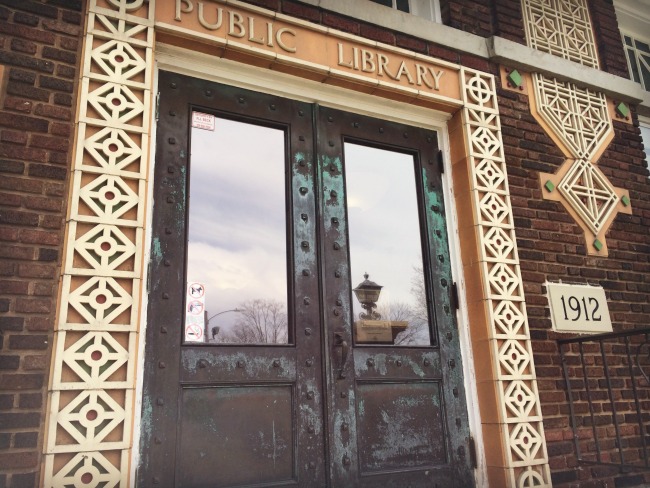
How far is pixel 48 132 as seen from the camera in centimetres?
282

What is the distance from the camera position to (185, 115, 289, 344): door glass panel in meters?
3.21

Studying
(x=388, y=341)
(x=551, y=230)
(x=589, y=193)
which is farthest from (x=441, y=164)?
(x=388, y=341)

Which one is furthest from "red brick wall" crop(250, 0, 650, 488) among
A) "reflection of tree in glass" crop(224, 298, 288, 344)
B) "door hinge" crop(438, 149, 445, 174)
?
"reflection of tree in glass" crop(224, 298, 288, 344)

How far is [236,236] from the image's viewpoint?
3.43 meters

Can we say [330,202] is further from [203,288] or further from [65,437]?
[65,437]

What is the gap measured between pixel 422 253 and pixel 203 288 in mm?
1580

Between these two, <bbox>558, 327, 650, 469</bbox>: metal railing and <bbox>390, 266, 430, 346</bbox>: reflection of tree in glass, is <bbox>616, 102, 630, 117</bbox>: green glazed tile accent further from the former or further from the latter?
<bbox>390, 266, 430, 346</bbox>: reflection of tree in glass

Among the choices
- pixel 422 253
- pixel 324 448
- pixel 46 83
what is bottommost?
pixel 324 448

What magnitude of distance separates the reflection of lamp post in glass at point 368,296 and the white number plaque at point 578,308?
4.28ft

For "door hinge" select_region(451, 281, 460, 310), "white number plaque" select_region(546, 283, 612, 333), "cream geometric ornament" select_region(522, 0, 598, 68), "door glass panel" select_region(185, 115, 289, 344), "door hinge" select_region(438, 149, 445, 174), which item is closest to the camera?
"door glass panel" select_region(185, 115, 289, 344)

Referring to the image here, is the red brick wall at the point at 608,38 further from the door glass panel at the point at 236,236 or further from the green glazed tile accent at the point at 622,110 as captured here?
the door glass panel at the point at 236,236

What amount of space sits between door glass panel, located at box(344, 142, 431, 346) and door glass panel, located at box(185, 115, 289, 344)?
522 mm

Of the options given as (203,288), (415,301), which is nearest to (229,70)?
(203,288)

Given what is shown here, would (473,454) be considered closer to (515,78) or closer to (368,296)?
(368,296)
